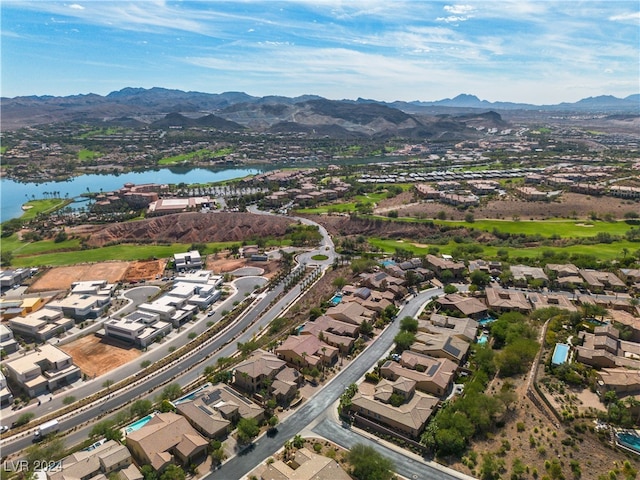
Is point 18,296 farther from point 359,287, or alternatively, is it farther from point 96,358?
point 359,287

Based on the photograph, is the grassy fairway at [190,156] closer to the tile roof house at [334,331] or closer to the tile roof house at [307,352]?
the tile roof house at [334,331]

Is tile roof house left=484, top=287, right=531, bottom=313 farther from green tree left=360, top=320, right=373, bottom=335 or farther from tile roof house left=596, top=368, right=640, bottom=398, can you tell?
green tree left=360, top=320, right=373, bottom=335

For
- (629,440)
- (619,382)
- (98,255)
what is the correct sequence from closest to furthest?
1. (629,440)
2. (619,382)
3. (98,255)

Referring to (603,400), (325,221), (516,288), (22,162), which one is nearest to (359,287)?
(516,288)

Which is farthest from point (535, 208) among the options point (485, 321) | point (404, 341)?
point (404, 341)

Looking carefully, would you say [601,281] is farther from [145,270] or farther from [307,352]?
[145,270]

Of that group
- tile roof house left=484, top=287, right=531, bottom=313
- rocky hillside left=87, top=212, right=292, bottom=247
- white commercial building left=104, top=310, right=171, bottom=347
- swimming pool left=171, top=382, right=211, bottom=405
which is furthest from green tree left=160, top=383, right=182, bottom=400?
rocky hillside left=87, top=212, right=292, bottom=247

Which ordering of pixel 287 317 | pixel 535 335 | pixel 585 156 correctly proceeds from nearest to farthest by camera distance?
pixel 535 335, pixel 287 317, pixel 585 156
